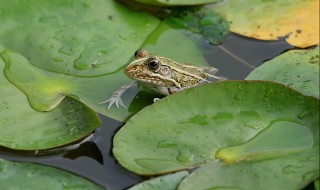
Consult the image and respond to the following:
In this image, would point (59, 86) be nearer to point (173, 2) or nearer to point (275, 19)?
point (173, 2)

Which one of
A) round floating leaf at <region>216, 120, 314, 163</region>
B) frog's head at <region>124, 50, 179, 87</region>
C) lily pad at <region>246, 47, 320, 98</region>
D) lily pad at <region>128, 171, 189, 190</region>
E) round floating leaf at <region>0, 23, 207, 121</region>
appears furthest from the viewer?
frog's head at <region>124, 50, 179, 87</region>

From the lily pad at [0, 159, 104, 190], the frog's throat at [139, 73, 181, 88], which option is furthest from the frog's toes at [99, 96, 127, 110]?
the lily pad at [0, 159, 104, 190]

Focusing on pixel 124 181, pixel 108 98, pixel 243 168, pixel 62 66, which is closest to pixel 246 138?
pixel 243 168

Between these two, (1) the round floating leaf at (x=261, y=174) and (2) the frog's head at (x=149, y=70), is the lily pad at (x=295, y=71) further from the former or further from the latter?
(1) the round floating leaf at (x=261, y=174)

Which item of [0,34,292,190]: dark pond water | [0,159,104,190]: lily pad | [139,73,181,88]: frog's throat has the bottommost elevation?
[0,34,292,190]: dark pond water

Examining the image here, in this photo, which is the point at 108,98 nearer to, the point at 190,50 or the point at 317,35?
the point at 190,50

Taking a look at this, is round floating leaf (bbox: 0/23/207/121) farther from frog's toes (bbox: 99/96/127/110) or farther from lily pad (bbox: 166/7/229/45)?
lily pad (bbox: 166/7/229/45)
